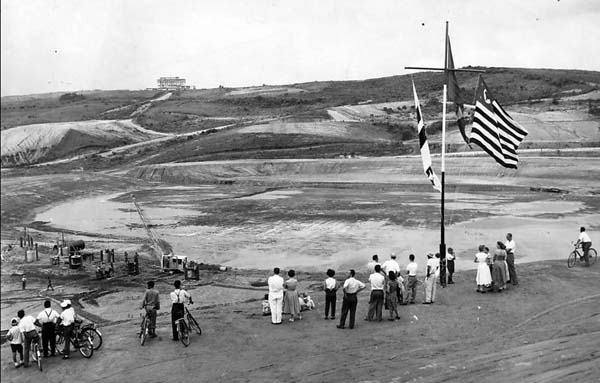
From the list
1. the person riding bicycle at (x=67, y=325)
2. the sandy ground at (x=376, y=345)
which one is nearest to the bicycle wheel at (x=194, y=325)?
the sandy ground at (x=376, y=345)

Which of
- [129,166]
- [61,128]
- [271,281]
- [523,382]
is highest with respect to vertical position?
[61,128]

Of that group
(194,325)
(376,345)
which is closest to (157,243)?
(194,325)

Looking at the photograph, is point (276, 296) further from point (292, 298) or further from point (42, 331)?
point (42, 331)

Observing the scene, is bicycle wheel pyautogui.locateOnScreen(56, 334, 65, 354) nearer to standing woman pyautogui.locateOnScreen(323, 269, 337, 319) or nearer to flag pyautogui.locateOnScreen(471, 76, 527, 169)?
standing woman pyautogui.locateOnScreen(323, 269, 337, 319)

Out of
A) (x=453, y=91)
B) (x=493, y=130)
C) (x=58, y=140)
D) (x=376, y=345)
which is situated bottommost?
(x=376, y=345)

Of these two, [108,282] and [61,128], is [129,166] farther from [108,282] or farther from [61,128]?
[108,282]

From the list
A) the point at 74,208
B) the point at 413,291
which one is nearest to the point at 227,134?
the point at 74,208

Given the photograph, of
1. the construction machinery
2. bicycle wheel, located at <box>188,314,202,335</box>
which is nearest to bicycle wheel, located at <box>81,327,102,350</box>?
bicycle wheel, located at <box>188,314,202,335</box>
